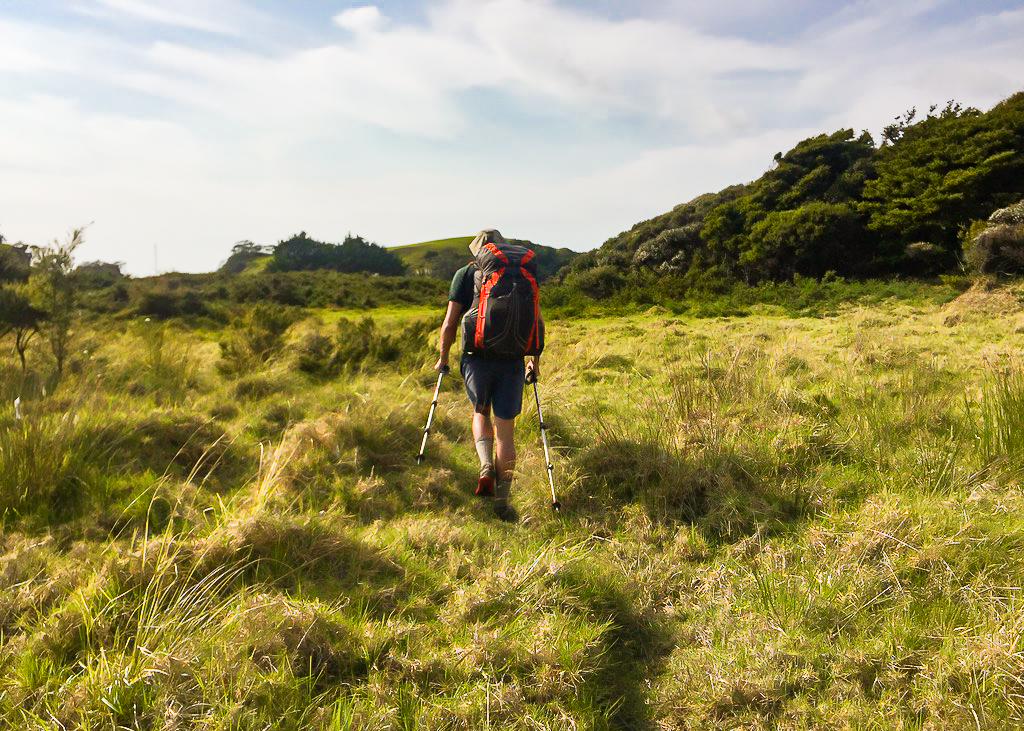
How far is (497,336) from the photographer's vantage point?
4.36 meters

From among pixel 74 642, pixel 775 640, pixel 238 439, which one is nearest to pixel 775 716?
pixel 775 640

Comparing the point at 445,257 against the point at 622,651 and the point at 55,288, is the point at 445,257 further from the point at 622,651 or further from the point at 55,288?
the point at 622,651

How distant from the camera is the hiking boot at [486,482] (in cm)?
452

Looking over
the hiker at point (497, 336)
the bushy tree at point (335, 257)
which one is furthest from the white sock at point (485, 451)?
the bushy tree at point (335, 257)

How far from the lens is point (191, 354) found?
942 centimetres

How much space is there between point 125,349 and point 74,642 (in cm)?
768

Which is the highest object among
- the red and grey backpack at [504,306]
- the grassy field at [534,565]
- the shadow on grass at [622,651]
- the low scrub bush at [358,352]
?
the red and grey backpack at [504,306]

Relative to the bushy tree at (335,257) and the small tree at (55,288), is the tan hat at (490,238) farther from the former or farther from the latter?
the bushy tree at (335,257)

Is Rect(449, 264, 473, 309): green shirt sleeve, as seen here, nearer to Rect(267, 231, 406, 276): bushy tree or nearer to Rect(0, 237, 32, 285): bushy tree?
Rect(0, 237, 32, 285): bushy tree

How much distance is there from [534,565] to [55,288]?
7388 millimetres

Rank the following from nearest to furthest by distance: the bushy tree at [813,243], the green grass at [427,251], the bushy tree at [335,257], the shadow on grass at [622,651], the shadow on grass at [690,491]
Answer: the shadow on grass at [622,651]
the shadow on grass at [690,491]
the bushy tree at [813,243]
the bushy tree at [335,257]
the green grass at [427,251]

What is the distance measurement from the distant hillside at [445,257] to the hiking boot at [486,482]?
4856 centimetres

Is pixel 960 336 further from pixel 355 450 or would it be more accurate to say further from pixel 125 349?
pixel 125 349

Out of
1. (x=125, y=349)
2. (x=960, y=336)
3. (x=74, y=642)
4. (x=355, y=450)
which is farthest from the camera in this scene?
(x=960, y=336)
